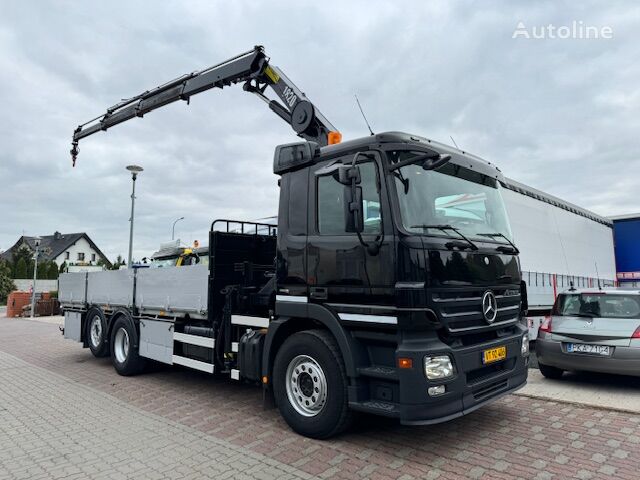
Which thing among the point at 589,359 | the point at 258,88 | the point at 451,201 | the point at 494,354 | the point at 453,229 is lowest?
the point at 589,359

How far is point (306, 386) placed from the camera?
4.55 meters

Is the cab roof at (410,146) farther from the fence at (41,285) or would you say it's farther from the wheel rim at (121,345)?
the fence at (41,285)

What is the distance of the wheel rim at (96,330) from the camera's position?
872 cm

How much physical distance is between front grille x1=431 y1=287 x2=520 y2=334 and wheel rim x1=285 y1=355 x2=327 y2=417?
4.16 feet

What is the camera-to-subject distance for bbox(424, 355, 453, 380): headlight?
144 inches

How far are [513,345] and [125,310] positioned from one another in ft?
20.5

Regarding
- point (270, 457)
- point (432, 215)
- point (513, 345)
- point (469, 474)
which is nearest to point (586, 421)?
point (513, 345)

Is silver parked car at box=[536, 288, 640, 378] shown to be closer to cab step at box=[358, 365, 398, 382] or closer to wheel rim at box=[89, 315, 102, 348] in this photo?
cab step at box=[358, 365, 398, 382]

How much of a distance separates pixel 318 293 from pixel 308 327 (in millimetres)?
455

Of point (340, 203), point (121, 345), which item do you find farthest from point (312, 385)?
point (121, 345)

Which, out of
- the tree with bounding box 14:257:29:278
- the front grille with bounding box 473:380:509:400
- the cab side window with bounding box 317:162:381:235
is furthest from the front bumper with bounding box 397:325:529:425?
the tree with bounding box 14:257:29:278

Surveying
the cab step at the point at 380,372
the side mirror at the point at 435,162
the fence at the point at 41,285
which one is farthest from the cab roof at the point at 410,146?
the fence at the point at 41,285

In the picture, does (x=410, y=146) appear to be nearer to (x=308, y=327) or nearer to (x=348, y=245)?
(x=348, y=245)

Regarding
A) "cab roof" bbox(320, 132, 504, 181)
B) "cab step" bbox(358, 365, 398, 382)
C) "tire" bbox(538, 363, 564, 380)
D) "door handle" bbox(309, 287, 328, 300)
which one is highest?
"cab roof" bbox(320, 132, 504, 181)
